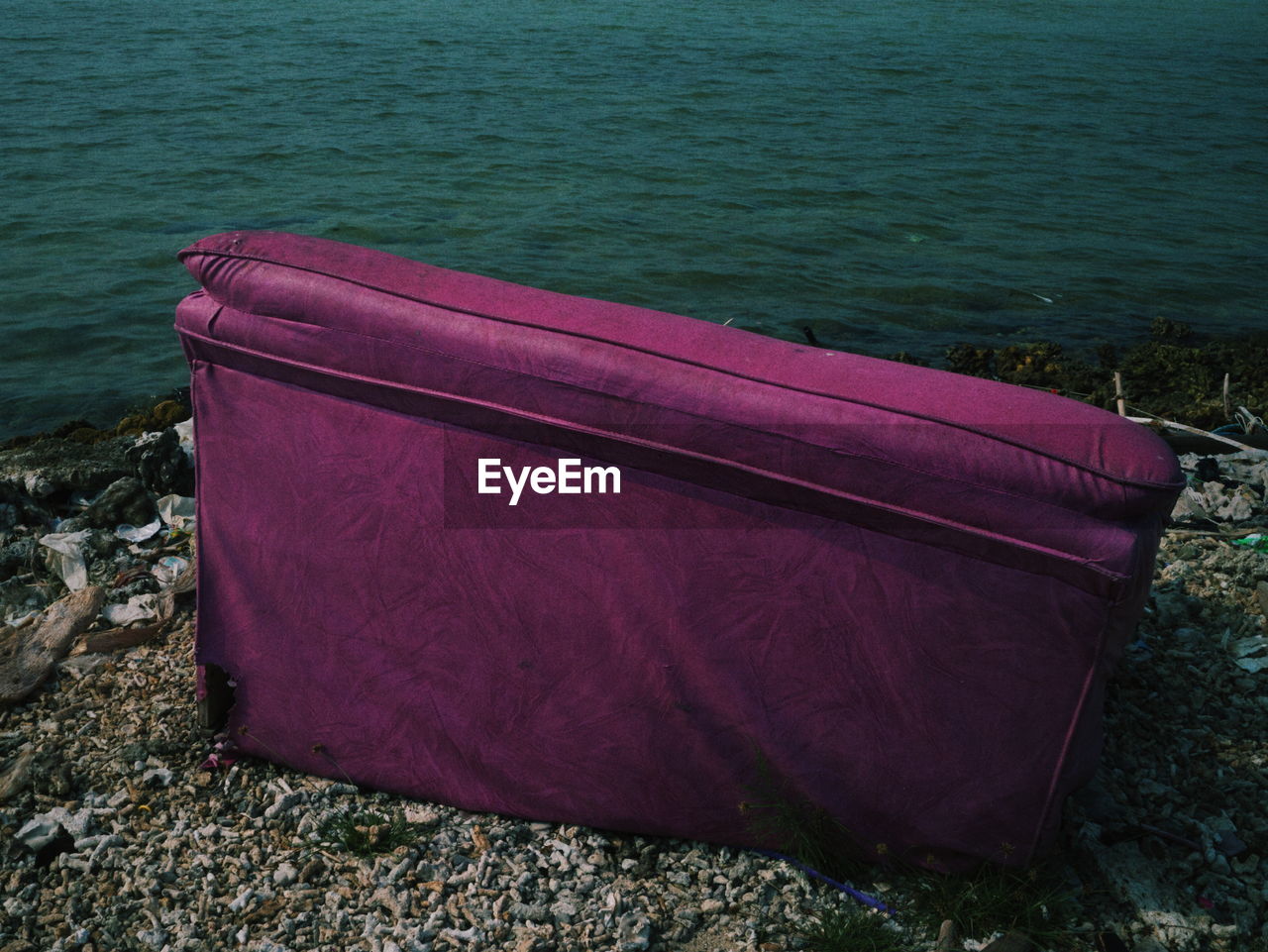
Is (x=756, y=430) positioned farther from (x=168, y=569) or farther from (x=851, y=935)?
(x=168, y=569)

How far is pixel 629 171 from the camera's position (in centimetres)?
1295

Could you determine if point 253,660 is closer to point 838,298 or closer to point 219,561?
point 219,561

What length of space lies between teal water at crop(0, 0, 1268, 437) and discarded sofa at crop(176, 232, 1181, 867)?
5.44m

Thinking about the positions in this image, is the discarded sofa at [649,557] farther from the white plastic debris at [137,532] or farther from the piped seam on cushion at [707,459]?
the white plastic debris at [137,532]

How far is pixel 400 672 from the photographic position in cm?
274

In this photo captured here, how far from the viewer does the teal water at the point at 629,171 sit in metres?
9.47

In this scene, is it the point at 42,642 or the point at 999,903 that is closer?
the point at 999,903

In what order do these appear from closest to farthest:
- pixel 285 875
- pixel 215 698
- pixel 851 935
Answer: pixel 851 935 → pixel 285 875 → pixel 215 698

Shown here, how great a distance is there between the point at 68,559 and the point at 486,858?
2.33 meters

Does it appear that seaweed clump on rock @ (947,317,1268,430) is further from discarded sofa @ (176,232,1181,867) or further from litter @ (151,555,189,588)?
litter @ (151,555,189,588)

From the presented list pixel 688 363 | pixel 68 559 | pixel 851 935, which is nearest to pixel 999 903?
pixel 851 935

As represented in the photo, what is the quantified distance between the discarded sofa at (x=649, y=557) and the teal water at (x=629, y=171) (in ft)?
17.9

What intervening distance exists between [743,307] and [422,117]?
24.0ft

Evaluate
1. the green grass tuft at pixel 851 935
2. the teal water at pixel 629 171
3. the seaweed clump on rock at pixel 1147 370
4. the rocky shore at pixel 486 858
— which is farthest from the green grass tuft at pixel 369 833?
the teal water at pixel 629 171
